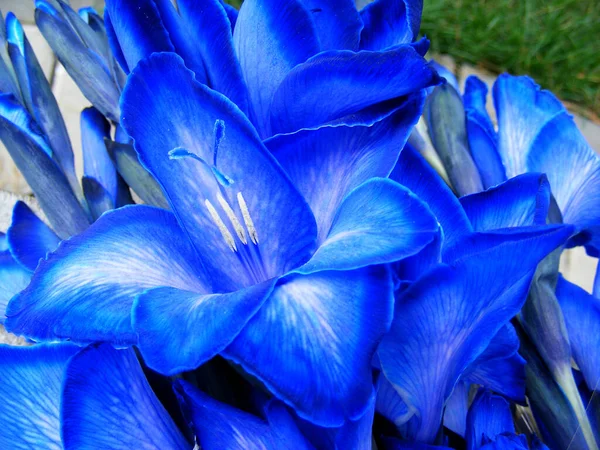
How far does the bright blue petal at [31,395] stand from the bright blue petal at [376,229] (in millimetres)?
133

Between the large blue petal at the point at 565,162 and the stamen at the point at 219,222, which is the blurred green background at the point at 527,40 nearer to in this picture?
the large blue petal at the point at 565,162

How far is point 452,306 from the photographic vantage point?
0.97ft

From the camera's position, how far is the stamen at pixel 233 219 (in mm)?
303

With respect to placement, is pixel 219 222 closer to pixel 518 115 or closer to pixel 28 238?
pixel 28 238

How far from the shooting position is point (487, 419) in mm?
359

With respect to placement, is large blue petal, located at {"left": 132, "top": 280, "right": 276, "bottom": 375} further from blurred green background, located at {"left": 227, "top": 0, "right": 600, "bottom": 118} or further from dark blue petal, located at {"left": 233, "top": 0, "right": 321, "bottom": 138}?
blurred green background, located at {"left": 227, "top": 0, "right": 600, "bottom": 118}

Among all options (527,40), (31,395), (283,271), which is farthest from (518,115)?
(527,40)

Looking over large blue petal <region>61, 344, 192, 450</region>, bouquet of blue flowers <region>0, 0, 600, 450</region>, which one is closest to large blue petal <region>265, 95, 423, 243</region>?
bouquet of blue flowers <region>0, 0, 600, 450</region>

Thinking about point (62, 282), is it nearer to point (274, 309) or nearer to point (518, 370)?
point (274, 309)

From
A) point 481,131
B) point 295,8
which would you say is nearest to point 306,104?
point 295,8

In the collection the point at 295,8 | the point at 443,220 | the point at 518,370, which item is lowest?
the point at 518,370

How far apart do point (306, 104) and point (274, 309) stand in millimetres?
102

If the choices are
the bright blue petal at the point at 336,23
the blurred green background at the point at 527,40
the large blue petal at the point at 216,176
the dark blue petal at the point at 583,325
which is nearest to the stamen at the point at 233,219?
the large blue petal at the point at 216,176

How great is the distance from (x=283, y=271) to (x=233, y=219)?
3 cm
